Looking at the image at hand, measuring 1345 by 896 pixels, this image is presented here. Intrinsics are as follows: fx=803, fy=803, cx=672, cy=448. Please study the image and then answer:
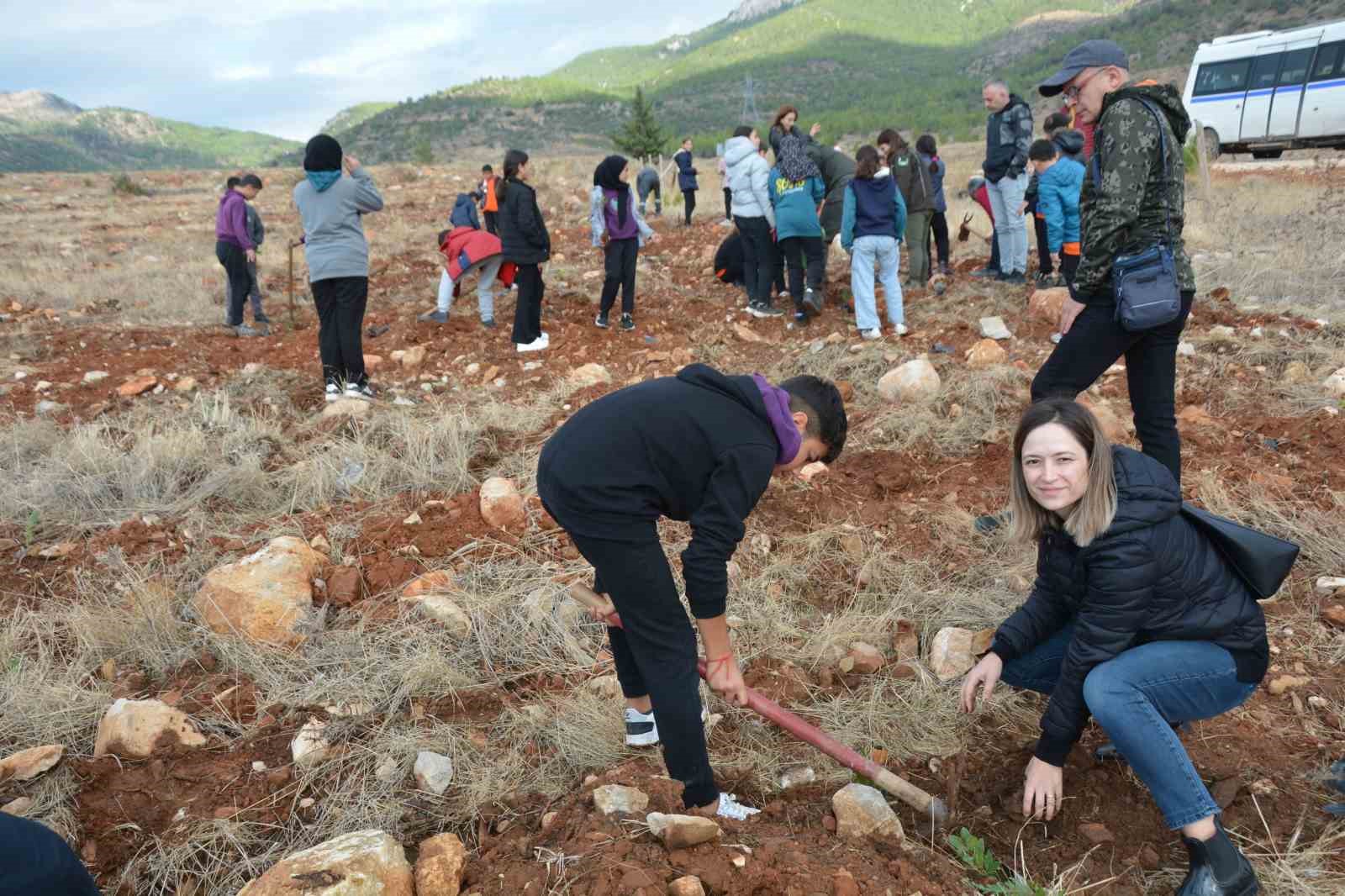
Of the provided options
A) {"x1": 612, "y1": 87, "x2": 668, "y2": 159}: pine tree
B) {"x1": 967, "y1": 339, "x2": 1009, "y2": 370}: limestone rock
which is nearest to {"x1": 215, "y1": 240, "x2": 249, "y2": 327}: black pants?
{"x1": 967, "y1": 339, "x2": 1009, "y2": 370}: limestone rock

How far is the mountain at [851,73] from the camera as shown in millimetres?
43438

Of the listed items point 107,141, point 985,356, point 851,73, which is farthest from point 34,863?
point 107,141

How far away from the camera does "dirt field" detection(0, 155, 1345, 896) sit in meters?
2.09

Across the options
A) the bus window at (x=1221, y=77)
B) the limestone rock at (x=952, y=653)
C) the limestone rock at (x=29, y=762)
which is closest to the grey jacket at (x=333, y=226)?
the limestone rock at (x=29, y=762)

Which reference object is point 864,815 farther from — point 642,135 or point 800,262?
point 642,135

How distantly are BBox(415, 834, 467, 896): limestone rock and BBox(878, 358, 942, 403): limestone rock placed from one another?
3795 mm

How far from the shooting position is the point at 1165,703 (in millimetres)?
1956

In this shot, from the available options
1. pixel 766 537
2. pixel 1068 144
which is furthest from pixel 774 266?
pixel 766 537

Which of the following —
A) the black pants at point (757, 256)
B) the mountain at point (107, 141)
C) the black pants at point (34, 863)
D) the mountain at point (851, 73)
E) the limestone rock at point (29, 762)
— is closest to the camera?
the black pants at point (34, 863)

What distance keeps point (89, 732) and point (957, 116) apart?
5569 centimetres

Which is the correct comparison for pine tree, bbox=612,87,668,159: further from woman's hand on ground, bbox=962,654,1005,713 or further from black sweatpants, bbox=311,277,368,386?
woman's hand on ground, bbox=962,654,1005,713

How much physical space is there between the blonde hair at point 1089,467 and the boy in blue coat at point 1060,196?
181 inches

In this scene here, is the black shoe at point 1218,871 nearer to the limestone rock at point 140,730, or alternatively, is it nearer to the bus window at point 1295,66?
the limestone rock at point 140,730

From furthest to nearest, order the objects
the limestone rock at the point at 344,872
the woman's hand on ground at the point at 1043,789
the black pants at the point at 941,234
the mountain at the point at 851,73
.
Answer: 1. the mountain at the point at 851,73
2. the black pants at the point at 941,234
3. the woman's hand on ground at the point at 1043,789
4. the limestone rock at the point at 344,872
